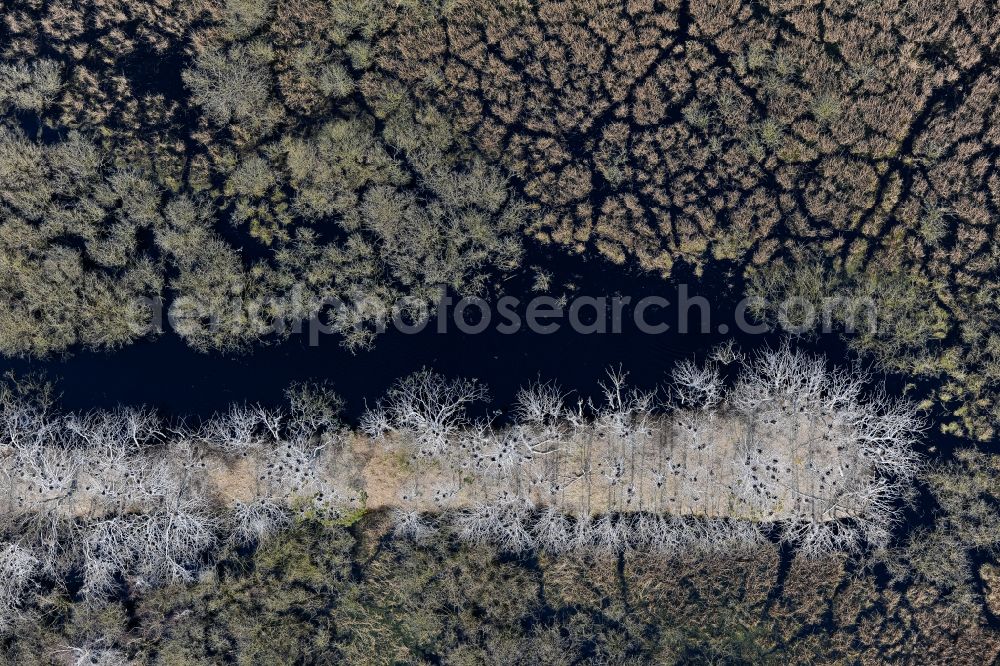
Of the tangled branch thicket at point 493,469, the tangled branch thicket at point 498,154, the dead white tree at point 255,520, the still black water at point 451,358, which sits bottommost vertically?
the dead white tree at point 255,520

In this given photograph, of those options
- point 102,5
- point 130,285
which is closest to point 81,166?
point 130,285

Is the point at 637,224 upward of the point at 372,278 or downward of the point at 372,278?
upward

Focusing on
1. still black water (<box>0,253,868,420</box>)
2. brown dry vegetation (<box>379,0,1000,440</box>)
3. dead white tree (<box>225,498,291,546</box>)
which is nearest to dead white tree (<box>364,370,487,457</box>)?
still black water (<box>0,253,868,420</box>)

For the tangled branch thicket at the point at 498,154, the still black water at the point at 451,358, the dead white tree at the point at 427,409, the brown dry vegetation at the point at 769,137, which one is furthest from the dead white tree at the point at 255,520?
the brown dry vegetation at the point at 769,137

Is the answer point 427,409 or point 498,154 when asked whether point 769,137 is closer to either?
point 498,154

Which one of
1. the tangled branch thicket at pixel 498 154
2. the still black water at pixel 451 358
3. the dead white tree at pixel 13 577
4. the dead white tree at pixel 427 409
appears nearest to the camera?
the dead white tree at pixel 13 577

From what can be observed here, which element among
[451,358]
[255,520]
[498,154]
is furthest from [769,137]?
[255,520]

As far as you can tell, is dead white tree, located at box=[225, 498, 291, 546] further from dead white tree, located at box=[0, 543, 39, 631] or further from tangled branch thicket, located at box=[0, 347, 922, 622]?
dead white tree, located at box=[0, 543, 39, 631]

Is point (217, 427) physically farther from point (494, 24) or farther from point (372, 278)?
point (494, 24)

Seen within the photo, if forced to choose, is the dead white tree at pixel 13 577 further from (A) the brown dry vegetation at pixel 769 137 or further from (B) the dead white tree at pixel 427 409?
(A) the brown dry vegetation at pixel 769 137
